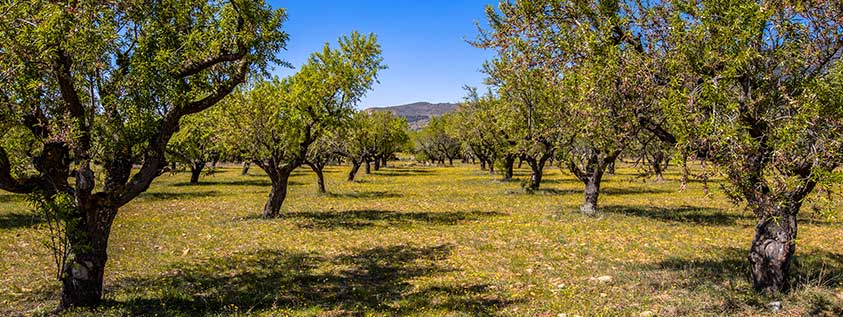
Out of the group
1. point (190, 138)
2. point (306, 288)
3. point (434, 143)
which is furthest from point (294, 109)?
point (434, 143)

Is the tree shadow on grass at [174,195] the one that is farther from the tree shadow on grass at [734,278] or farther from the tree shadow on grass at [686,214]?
the tree shadow on grass at [734,278]

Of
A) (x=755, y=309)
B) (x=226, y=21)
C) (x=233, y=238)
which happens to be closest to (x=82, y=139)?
(x=226, y=21)

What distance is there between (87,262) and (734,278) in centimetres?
1548

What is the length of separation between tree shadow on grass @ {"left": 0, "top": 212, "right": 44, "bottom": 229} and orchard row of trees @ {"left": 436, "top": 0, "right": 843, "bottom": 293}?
2284 cm

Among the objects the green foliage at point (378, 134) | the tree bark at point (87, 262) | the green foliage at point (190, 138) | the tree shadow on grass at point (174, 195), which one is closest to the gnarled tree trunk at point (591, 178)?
the green foliage at point (190, 138)

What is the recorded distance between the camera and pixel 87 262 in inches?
439

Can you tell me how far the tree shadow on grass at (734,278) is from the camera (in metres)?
11.1

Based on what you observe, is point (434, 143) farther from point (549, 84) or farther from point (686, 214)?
point (549, 84)

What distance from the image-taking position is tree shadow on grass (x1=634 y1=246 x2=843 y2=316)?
11102 mm

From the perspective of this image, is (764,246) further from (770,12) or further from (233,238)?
(233,238)

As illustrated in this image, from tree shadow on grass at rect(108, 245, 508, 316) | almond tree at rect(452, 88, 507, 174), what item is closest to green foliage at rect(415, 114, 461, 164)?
almond tree at rect(452, 88, 507, 174)

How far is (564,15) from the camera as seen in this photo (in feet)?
44.8

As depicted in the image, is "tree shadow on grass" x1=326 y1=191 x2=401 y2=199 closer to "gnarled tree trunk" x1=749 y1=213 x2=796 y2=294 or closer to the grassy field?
the grassy field

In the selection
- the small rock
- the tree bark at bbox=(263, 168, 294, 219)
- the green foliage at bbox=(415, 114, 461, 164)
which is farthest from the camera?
the green foliage at bbox=(415, 114, 461, 164)
